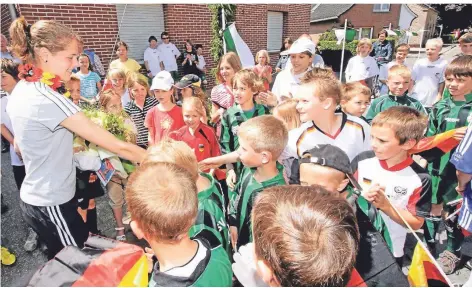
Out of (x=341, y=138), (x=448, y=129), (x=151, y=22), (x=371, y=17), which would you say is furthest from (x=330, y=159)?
(x=371, y=17)

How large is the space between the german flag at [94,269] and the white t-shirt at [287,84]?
2.95 meters

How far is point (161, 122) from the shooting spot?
3.31 meters

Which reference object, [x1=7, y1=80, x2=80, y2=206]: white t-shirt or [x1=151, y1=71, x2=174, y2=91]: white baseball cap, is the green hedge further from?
[x1=7, y1=80, x2=80, y2=206]: white t-shirt

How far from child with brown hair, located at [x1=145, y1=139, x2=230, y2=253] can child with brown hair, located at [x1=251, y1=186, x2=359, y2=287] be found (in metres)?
0.68

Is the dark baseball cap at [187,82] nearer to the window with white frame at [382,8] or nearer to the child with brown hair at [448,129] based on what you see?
the child with brown hair at [448,129]

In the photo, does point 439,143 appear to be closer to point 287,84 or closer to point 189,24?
point 287,84

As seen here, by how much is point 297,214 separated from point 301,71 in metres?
3.19

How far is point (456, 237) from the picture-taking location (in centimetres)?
287

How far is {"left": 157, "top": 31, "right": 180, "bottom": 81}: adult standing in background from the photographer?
316 inches

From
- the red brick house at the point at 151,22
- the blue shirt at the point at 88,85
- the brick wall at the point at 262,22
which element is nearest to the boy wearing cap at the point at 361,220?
the red brick house at the point at 151,22

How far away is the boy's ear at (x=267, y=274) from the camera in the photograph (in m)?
0.97

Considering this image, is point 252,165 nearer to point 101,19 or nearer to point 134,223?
point 134,223

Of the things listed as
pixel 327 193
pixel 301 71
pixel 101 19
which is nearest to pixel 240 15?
pixel 101 19

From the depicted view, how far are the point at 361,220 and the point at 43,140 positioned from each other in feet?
5.68
